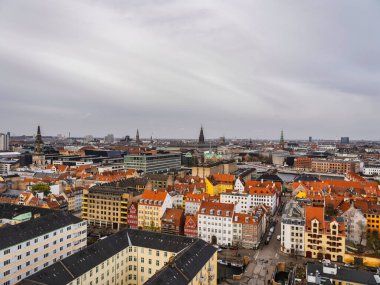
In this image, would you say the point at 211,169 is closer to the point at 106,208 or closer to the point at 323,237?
the point at 106,208

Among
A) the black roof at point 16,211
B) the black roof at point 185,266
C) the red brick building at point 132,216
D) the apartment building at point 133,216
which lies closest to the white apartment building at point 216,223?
the apartment building at point 133,216

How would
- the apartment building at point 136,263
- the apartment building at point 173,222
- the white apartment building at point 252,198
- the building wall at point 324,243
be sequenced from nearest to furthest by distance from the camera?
the apartment building at point 136,263 < the building wall at point 324,243 < the apartment building at point 173,222 < the white apartment building at point 252,198

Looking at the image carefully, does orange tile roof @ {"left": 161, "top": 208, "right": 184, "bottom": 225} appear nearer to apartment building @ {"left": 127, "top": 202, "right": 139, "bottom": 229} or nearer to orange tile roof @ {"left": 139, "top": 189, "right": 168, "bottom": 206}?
orange tile roof @ {"left": 139, "top": 189, "right": 168, "bottom": 206}

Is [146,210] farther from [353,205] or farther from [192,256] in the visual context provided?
[353,205]

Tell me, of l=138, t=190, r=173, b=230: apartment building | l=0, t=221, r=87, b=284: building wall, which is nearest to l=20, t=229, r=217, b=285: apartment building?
l=0, t=221, r=87, b=284: building wall

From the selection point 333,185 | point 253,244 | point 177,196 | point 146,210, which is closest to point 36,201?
point 146,210

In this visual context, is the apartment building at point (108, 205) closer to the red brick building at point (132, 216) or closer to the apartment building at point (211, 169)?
the red brick building at point (132, 216)
